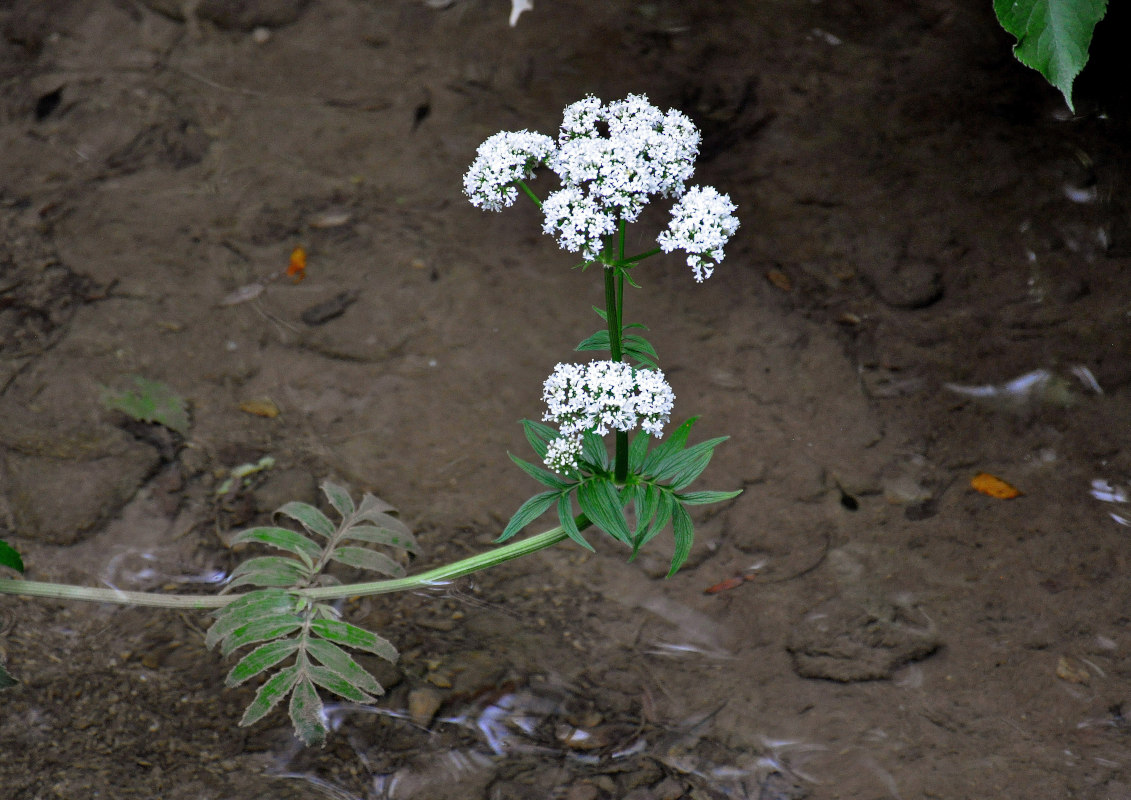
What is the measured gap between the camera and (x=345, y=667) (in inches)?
107

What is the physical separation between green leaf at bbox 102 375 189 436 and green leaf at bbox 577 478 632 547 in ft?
6.16

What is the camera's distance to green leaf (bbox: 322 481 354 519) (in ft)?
10.5

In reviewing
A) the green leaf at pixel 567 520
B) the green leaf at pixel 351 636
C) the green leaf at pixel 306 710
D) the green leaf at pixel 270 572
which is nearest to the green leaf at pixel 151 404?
the green leaf at pixel 270 572

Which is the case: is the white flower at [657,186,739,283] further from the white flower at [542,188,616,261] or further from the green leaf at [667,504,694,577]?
the green leaf at [667,504,694,577]

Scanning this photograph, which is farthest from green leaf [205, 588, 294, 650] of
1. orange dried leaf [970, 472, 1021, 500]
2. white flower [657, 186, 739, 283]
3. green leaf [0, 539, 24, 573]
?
orange dried leaf [970, 472, 1021, 500]

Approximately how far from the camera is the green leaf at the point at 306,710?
2.68 m

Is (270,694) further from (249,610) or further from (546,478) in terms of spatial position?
(546,478)

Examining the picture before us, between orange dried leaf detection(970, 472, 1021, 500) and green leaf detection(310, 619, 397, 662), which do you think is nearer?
green leaf detection(310, 619, 397, 662)

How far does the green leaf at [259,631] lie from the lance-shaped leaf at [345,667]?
0.11 meters

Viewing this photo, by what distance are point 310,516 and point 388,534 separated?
269 millimetres

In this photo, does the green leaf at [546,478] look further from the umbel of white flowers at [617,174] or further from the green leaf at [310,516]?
the green leaf at [310,516]

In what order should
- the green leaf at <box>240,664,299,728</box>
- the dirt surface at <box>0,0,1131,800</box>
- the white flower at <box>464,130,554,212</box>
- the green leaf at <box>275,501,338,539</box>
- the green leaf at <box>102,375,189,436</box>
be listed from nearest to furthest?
the white flower at <box>464,130,554,212</box> < the green leaf at <box>240,664,299,728</box> < the dirt surface at <box>0,0,1131,800</box> < the green leaf at <box>275,501,338,539</box> < the green leaf at <box>102,375,189,436</box>

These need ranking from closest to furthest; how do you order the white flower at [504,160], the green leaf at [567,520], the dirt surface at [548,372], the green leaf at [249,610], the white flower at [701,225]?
1. the white flower at [701,225]
2. the white flower at [504,160]
3. the green leaf at [567,520]
4. the green leaf at [249,610]
5. the dirt surface at [548,372]

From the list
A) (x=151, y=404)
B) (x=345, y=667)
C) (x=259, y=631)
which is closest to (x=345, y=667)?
(x=345, y=667)
